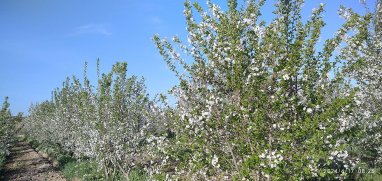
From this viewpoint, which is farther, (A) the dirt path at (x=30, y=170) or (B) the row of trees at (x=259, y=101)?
(A) the dirt path at (x=30, y=170)

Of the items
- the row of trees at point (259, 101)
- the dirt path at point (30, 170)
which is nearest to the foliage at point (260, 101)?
the row of trees at point (259, 101)

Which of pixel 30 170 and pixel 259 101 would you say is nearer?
pixel 259 101

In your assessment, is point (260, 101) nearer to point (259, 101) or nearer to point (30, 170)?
point (259, 101)

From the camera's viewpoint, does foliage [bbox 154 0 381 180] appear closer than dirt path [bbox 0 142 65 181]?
Yes

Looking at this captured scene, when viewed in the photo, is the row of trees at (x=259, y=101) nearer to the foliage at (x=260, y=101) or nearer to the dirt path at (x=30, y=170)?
the foliage at (x=260, y=101)

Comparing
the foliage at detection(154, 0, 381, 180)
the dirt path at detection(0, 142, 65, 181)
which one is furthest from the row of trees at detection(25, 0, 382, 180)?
the dirt path at detection(0, 142, 65, 181)

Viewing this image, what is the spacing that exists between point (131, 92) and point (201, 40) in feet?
25.9

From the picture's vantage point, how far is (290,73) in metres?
5.62

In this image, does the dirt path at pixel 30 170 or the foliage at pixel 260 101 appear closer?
the foliage at pixel 260 101

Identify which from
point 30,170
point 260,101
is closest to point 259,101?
point 260,101

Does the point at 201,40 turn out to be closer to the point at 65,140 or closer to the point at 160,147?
the point at 160,147

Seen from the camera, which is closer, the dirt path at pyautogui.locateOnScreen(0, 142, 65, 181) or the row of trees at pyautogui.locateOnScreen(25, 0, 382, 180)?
the row of trees at pyautogui.locateOnScreen(25, 0, 382, 180)

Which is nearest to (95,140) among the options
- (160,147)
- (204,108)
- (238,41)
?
(160,147)

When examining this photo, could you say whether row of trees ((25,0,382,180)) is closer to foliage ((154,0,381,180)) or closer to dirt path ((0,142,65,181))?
foliage ((154,0,381,180))
